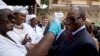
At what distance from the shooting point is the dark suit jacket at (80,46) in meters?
4.10

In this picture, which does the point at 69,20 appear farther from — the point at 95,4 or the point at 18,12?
the point at 95,4

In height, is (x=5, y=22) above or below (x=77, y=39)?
above

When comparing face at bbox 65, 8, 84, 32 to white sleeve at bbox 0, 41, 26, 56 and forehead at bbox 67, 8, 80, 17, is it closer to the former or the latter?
forehead at bbox 67, 8, 80, 17

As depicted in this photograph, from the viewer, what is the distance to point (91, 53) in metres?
4.07

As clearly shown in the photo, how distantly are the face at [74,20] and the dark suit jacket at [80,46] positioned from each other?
0.08m

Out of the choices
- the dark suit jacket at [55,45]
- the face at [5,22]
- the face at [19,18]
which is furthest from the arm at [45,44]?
the face at [19,18]

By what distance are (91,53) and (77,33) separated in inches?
15.3

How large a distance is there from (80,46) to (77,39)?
0.17 meters

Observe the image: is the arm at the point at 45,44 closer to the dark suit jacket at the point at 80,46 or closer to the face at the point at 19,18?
the dark suit jacket at the point at 80,46

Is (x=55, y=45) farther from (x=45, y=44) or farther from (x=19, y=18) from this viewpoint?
(x=45, y=44)

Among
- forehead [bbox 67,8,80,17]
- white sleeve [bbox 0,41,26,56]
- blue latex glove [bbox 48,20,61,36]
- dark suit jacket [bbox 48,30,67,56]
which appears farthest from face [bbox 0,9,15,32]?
dark suit jacket [bbox 48,30,67,56]

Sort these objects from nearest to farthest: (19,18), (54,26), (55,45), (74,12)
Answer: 1. (54,26)
2. (74,12)
3. (55,45)
4. (19,18)

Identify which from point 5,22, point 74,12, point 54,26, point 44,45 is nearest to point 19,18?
point 74,12

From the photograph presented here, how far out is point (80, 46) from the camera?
4.17 m
